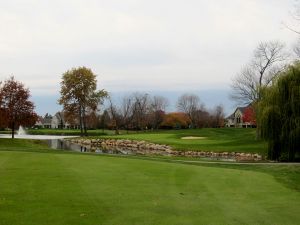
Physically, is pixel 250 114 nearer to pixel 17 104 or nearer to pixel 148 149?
pixel 148 149

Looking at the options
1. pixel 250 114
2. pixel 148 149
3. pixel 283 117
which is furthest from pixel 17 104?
pixel 250 114

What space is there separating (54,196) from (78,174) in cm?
409

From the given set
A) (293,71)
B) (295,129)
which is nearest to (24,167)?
(295,129)

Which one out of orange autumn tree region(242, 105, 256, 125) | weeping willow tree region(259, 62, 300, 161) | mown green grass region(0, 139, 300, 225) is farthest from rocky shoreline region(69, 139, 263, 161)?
mown green grass region(0, 139, 300, 225)

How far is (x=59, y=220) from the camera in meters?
9.05

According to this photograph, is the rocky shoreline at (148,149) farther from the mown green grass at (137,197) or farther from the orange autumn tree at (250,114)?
the mown green grass at (137,197)

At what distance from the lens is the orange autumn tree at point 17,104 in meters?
52.6

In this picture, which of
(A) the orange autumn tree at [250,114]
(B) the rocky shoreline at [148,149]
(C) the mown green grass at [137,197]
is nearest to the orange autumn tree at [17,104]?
(B) the rocky shoreline at [148,149]

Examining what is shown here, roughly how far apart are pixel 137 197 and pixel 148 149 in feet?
146

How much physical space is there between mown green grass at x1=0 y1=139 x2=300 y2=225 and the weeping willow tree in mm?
16294

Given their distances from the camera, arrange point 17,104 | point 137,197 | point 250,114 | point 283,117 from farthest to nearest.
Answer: point 250,114 → point 17,104 → point 283,117 → point 137,197

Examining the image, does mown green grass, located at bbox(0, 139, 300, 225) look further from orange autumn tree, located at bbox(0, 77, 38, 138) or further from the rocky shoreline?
orange autumn tree, located at bbox(0, 77, 38, 138)

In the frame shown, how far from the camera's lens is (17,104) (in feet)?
175

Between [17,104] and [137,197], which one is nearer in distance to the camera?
[137,197]
